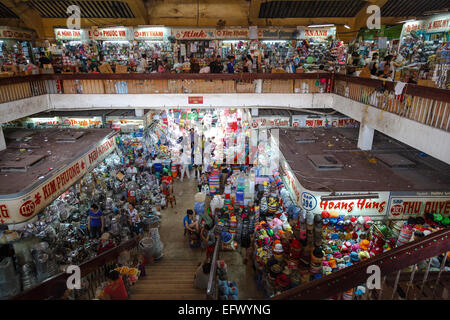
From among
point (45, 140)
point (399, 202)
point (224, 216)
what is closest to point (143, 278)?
point (224, 216)

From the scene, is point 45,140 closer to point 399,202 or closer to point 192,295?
point 192,295

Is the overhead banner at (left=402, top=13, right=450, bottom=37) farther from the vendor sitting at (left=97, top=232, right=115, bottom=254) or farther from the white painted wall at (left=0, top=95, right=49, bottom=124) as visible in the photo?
the white painted wall at (left=0, top=95, right=49, bottom=124)

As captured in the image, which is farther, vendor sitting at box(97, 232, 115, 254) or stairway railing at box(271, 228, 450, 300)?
vendor sitting at box(97, 232, 115, 254)

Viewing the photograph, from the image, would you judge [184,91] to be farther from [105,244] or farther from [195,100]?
[105,244]

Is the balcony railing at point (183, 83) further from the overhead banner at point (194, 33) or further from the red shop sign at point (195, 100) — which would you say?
the overhead banner at point (194, 33)

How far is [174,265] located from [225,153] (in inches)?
272

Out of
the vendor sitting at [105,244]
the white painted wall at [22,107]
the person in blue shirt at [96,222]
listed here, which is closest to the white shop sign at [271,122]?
the person in blue shirt at [96,222]

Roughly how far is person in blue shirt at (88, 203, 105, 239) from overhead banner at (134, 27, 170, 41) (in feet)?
34.4

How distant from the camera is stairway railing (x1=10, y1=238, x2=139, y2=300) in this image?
13.0 feet

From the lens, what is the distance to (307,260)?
6.87 m

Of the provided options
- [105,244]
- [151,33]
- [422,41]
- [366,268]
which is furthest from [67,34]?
[366,268]

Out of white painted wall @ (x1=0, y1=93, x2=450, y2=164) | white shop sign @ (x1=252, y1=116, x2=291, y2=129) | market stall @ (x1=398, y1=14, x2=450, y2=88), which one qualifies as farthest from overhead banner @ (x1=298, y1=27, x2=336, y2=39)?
white shop sign @ (x1=252, y1=116, x2=291, y2=129)

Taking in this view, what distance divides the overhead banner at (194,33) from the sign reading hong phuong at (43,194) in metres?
8.44

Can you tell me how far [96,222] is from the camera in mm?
8312
